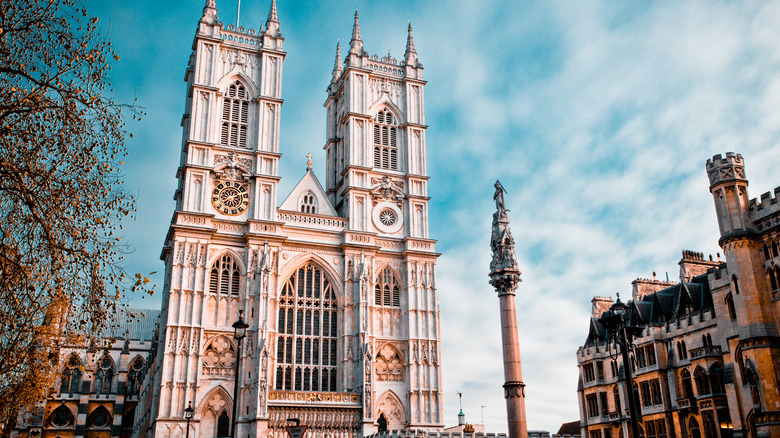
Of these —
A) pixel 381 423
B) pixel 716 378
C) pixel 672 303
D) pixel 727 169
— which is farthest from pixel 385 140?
pixel 716 378

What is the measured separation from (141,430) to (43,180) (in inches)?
1551

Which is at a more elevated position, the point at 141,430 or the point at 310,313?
the point at 310,313

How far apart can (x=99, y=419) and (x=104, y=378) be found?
166 inches

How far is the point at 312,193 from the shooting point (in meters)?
46.9

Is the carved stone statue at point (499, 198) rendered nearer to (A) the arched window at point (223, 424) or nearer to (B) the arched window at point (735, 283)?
(B) the arched window at point (735, 283)

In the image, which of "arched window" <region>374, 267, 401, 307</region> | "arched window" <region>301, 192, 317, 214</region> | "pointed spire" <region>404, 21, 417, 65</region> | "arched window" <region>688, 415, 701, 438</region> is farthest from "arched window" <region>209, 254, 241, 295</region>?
"arched window" <region>688, 415, 701, 438</region>

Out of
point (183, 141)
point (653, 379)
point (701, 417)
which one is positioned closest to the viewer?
point (701, 417)

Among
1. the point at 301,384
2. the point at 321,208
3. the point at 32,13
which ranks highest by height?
the point at 321,208

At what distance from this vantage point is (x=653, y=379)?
38.2 metres

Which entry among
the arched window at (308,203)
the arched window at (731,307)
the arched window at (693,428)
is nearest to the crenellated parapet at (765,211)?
the arched window at (731,307)

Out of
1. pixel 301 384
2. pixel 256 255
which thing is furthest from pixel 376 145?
pixel 301 384

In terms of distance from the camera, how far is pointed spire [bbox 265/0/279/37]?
159 ft

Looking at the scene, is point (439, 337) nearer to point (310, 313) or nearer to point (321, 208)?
point (310, 313)

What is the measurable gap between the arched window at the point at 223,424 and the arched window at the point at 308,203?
14.2 meters
